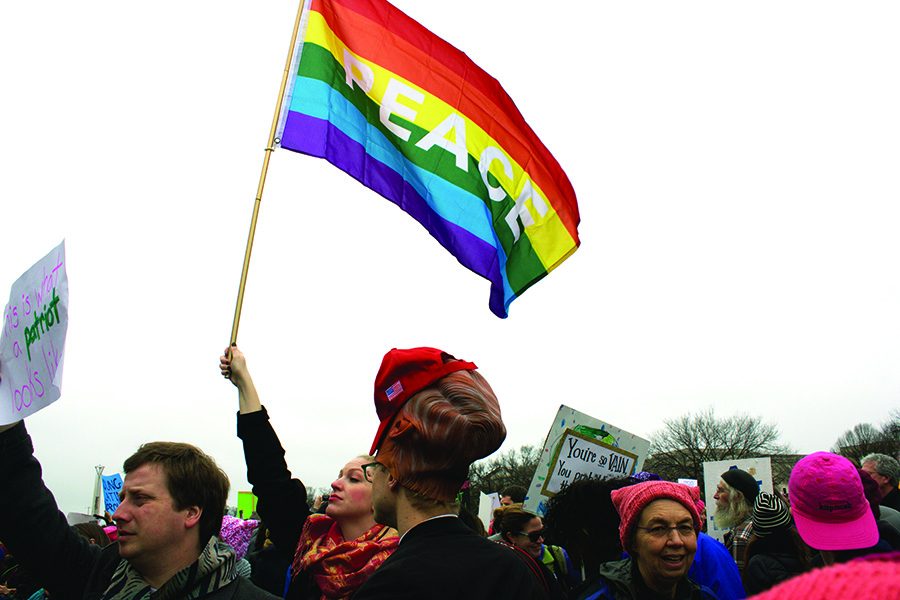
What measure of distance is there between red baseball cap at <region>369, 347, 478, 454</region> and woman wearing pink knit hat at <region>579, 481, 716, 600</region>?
153 centimetres

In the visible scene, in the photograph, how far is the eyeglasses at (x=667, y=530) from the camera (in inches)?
133

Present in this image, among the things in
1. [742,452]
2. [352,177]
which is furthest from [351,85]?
[742,452]

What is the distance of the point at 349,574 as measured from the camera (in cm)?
331

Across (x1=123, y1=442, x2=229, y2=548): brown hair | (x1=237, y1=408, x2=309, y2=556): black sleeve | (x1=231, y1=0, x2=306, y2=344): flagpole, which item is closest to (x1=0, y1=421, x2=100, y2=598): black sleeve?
(x1=123, y1=442, x2=229, y2=548): brown hair

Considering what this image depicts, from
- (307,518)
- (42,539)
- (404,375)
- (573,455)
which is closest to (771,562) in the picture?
(573,455)

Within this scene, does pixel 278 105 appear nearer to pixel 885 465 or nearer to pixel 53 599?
pixel 53 599

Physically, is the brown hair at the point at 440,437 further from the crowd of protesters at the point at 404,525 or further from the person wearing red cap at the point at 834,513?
the person wearing red cap at the point at 834,513

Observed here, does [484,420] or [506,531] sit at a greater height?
[484,420]

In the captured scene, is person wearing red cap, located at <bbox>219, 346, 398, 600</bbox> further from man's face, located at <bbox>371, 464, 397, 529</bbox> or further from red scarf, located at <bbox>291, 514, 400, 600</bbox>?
man's face, located at <bbox>371, 464, 397, 529</bbox>

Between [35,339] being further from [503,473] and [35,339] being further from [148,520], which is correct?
[503,473]

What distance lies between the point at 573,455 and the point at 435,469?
270cm

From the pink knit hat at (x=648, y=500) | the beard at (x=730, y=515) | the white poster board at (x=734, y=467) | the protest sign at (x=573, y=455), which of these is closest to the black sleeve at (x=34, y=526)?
the pink knit hat at (x=648, y=500)

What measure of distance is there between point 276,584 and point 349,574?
1.42 m

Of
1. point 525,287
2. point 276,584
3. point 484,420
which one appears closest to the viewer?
point 484,420
